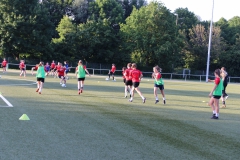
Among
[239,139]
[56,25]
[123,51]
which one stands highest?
[56,25]

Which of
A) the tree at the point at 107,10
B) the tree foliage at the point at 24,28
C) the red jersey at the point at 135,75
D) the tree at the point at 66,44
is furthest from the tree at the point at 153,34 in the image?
the red jersey at the point at 135,75

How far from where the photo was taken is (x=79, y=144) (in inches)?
337

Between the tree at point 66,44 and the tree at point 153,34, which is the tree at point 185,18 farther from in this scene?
the tree at point 66,44

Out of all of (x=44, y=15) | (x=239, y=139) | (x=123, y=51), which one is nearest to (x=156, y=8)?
(x=123, y=51)

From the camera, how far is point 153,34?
2532 inches

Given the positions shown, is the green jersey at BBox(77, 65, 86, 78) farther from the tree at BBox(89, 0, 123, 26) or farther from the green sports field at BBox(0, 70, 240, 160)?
the tree at BBox(89, 0, 123, 26)

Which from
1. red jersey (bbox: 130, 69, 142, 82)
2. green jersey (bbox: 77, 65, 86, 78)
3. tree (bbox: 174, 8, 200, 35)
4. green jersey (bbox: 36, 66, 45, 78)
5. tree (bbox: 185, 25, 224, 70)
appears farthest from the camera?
tree (bbox: 174, 8, 200, 35)

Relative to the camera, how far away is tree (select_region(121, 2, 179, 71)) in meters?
63.5

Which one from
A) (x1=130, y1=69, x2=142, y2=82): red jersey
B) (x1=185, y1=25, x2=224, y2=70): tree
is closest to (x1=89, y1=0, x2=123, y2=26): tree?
(x1=185, y1=25, x2=224, y2=70): tree

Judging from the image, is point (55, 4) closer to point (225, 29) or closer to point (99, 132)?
point (225, 29)

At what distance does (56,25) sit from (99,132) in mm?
66339

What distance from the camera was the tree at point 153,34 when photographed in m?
63.5

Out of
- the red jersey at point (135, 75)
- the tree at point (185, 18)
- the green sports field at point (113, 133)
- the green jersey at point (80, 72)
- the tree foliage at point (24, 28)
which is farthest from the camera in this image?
the tree at point (185, 18)

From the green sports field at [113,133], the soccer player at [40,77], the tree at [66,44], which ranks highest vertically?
the tree at [66,44]
